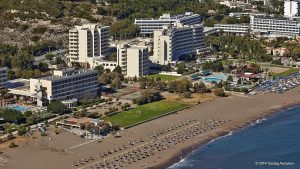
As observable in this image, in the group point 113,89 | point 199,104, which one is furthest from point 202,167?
point 113,89

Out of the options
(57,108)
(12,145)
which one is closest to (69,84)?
(57,108)

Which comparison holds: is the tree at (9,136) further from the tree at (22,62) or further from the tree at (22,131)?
the tree at (22,62)

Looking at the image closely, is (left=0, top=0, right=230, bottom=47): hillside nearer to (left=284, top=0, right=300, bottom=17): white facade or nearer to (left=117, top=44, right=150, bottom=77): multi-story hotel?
(left=284, top=0, right=300, bottom=17): white facade

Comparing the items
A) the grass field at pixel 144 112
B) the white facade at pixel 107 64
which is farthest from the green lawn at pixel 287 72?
the white facade at pixel 107 64

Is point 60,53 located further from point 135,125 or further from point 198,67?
point 135,125

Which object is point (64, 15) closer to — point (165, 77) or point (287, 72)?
point (165, 77)

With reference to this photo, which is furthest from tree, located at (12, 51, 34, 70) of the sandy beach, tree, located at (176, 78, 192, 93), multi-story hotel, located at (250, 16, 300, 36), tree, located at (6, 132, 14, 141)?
multi-story hotel, located at (250, 16, 300, 36)
